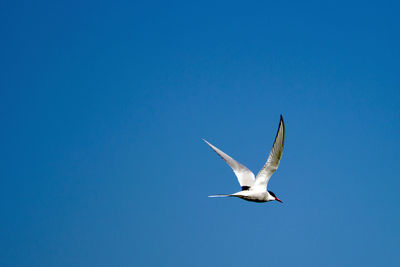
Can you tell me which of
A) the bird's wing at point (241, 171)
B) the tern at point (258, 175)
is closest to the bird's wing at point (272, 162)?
the tern at point (258, 175)

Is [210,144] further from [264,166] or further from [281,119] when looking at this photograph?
[281,119]

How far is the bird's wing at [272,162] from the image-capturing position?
526 inches

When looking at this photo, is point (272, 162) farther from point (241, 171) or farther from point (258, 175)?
point (241, 171)

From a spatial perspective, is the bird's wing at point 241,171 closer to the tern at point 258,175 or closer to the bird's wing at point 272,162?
the tern at point 258,175

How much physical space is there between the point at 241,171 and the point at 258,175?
4.41ft

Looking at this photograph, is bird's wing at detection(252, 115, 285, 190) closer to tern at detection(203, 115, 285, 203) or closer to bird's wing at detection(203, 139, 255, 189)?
tern at detection(203, 115, 285, 203)

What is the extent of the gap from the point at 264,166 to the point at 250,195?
1356 millimetres

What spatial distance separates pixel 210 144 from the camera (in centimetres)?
1703

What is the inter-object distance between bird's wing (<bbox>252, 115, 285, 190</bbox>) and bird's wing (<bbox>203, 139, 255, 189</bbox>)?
1.75 feet

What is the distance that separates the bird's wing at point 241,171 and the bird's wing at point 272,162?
53 centimetres

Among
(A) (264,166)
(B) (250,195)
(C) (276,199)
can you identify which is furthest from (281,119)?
(C) (276,199)

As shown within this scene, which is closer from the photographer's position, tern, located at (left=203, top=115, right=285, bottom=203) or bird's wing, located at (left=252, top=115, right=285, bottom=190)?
bird's wing, located at (left=252, top=115, right=285, bottom=190)

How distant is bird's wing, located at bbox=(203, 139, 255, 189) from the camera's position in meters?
16.2

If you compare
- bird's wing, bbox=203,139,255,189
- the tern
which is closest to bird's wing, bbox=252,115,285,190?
the tern
